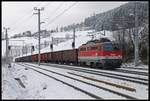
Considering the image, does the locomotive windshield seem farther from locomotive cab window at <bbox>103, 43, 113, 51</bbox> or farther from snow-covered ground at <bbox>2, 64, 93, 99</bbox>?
snow-covered ground at <bbox>2, 64, 93, 99</bbox>

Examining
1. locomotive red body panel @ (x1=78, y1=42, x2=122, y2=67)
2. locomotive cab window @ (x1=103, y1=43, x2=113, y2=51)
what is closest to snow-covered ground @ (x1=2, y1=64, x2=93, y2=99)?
locomotive red body panel @ (x1=78, y1=42, x2=122, y2=67)

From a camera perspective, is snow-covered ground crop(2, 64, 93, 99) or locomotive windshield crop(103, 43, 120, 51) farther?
locomotive windshield crop(103, 43, 120, 51)

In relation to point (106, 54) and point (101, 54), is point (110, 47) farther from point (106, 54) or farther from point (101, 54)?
point (101, 54)

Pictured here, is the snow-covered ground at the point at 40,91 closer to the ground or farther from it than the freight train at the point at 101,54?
closer to the ground

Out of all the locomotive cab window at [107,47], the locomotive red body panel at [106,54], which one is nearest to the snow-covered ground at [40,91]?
the locomotive red body panel at [106,54]

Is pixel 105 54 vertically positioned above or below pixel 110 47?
below

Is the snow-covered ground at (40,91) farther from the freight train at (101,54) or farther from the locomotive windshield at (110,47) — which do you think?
the locomotive windshield at (110,47)

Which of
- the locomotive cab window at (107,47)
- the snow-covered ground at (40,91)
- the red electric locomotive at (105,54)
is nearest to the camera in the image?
the snow-covered ground at (40,91)

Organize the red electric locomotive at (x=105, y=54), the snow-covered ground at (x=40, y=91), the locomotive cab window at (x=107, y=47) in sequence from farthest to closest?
1. the locomotive cab window at (x=107, y=47)
2. the red electric locomotive at (x=105, y=54)
3. the snow-covered ground at (x=40, y=91)

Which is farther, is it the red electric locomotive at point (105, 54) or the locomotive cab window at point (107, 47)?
the locomotive cab window at point (107, 47)

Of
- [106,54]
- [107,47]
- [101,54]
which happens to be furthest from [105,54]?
[107,47]

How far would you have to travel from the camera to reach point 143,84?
21562mm

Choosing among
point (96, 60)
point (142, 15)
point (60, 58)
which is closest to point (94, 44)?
point (96, 60)

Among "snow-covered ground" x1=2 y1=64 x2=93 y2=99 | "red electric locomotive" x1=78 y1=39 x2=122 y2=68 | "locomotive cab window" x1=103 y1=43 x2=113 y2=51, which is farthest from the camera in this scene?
"locomotive cab window" x1=103 y1=43 x2=113 y2=51
